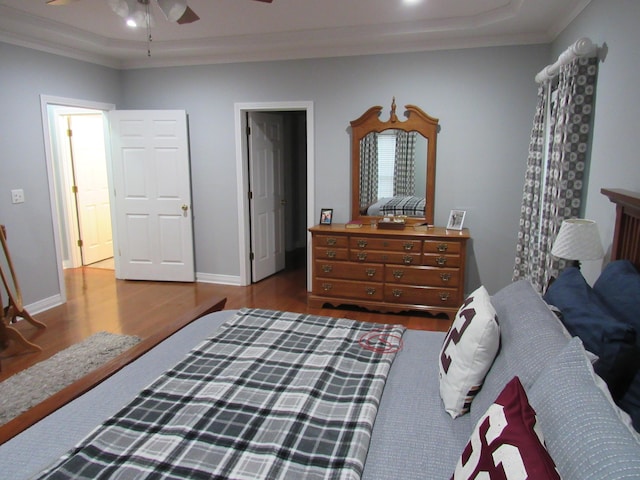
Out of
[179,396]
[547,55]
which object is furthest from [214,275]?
[547,55]

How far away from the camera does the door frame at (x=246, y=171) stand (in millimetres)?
4473

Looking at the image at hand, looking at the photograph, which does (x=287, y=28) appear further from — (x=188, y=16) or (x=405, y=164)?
(x=405, y=164)

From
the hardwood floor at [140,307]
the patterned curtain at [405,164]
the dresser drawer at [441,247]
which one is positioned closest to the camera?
the hardwood floor at [140,307]

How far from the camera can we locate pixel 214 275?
5094 mm

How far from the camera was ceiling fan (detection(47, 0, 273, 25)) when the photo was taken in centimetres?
240

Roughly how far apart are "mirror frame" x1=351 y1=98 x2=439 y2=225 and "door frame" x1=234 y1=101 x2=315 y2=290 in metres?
0.45

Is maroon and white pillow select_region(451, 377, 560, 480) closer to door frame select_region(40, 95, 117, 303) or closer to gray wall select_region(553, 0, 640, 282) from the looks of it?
gray wall select_region(553, 0, 640, 282)

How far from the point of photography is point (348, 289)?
13.5ft

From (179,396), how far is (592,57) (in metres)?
2.79

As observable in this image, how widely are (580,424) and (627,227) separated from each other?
52.4 inches

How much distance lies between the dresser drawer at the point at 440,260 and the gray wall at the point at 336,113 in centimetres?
56

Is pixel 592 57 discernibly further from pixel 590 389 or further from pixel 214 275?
pixel 214 275

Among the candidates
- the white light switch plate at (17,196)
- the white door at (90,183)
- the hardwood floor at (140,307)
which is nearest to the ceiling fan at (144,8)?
the hardwood floor at (140,307)

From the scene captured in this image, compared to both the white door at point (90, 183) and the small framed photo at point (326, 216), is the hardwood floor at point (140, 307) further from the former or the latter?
the small framed photo at point (326, 216)
